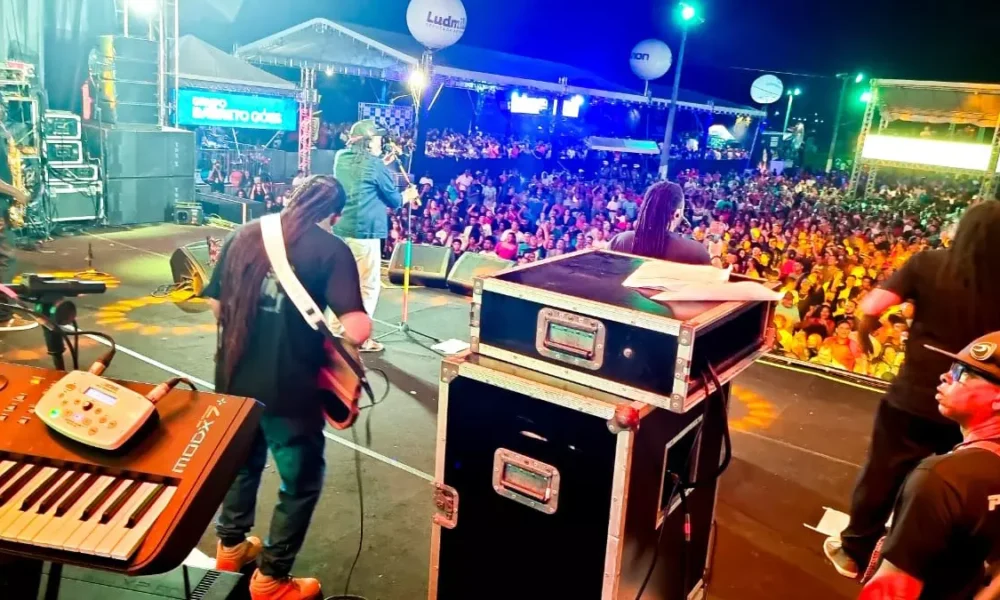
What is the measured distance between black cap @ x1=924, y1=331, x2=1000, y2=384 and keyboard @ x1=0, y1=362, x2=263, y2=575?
5.79ft

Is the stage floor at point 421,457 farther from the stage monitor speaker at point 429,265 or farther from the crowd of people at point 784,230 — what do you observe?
the crowd of people at point 784,230

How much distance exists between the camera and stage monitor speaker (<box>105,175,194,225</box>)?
9844 millimetres

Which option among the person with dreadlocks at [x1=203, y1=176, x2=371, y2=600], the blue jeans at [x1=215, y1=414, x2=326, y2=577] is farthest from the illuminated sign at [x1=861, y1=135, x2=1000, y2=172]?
the blue jeans at [x1=215, y1=414, x2=326, y2=577]

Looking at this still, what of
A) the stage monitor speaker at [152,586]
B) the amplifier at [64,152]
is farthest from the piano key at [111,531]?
the amplifier at [64,152]

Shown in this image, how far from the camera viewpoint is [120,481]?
53.7 inches

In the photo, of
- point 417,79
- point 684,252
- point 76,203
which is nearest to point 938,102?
point 417,79

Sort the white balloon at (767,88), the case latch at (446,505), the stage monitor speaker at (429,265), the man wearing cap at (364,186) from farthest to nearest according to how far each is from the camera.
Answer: the white balloon at (767,88) → the stage monitor speaker at (429,265) → the man wearing cap at (364,186) → the case latch at (446,505)

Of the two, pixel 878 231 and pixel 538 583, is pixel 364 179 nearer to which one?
pixel 538 583

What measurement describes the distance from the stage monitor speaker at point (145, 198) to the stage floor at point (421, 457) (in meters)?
2.72

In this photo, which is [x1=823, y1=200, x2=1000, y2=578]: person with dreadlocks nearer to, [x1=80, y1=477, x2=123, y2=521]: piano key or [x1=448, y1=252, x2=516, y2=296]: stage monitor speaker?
[x1=80, y1=477, x2=123, y2=521]: piano key

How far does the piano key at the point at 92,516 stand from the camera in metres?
1.23

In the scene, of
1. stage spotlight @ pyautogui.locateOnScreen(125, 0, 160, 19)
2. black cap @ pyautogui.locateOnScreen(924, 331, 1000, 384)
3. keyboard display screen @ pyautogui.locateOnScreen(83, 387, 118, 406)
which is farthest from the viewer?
stage spotlight @ pyautogui.locateOnScreen(125, 0, 160, 19)

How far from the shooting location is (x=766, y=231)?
27.5 feet

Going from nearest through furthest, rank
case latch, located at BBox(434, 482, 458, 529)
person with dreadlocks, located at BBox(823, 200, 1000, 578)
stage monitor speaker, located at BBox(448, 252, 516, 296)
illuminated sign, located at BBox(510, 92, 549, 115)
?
case latch, located at BBox(434, 482, 458, 529), person with dreadlocks, located at BBox(823, 200, 1000, 578), stage monitor speaker, located at BBox(448, 252, 516, 296), illuminated sign, located at BBox(510, 92, 549, 115)
